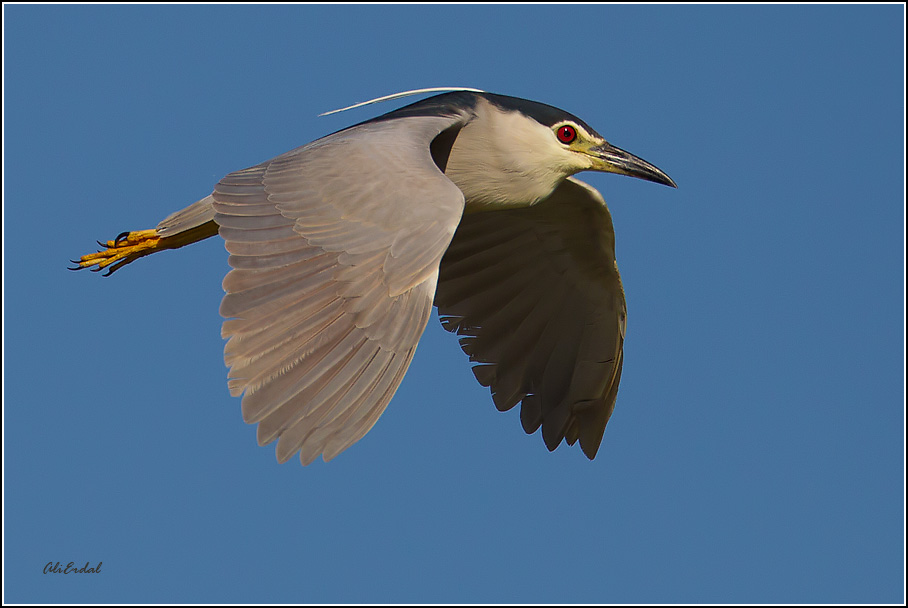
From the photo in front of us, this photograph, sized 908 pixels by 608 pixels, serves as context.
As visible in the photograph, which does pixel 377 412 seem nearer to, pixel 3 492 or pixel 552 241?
pixel 552 241

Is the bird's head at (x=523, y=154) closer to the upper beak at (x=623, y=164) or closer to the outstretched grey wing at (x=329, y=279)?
the upper beak at (x=623, y=164)

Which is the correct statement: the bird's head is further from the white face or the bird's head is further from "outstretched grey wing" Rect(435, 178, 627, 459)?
"outstretched grey wing" Rect(435, 178, 627, 459)

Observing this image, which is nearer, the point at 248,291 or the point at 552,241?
the point at 248,291

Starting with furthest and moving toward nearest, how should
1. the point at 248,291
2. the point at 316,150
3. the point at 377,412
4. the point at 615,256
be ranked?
1. the point at 615,256
2. the point at 316,150
3. the point at 248,291
4. the point at 377,412

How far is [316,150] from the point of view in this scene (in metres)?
4.71

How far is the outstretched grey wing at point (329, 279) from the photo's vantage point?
12.3ft


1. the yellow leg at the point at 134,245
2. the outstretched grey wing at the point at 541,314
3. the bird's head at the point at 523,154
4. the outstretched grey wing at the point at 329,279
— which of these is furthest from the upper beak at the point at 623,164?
the yellow leg at the point at 134,245

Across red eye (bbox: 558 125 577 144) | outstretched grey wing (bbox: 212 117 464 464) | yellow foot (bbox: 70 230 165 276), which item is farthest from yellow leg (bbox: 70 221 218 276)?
red eye (bbox: 558 125 577 144)

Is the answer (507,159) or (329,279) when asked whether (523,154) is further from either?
(329,279)

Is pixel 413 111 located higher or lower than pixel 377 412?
higher

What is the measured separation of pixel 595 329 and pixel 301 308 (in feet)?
8.42

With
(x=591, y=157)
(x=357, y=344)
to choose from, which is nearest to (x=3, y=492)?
(x=357, y=344)

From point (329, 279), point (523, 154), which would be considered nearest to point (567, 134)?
point (523, 154)

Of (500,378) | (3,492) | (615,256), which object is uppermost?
(615,256)
